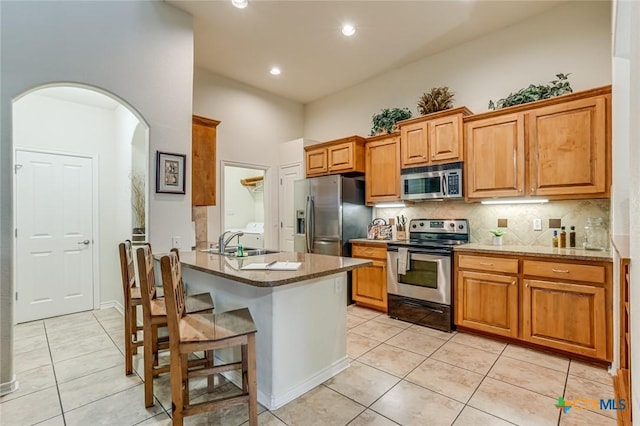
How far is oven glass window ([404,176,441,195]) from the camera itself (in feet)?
11.8

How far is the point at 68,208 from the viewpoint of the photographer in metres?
4.01

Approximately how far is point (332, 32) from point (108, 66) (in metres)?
2.40

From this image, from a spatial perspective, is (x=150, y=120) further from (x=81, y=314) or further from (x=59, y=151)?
(x=81, y=314)

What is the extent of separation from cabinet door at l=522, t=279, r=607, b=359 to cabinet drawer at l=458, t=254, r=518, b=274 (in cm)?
17

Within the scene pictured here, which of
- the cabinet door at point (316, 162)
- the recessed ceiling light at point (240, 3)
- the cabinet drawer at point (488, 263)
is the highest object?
the recessed ceiling light at point (240, 3)

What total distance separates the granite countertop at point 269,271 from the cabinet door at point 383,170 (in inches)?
76.2

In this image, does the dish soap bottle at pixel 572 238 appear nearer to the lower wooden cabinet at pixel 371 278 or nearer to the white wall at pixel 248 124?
the lower wooden cabinet at pixel 371 278

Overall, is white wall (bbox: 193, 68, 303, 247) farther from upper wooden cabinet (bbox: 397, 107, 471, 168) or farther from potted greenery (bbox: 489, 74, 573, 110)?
potted greenery (bbox: 489, 74, 573, 110)

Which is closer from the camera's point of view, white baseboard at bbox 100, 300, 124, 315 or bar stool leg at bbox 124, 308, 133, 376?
bar stool leg at bbox 124, 308, 133, 376

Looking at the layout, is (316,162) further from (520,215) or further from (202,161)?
(520,215)

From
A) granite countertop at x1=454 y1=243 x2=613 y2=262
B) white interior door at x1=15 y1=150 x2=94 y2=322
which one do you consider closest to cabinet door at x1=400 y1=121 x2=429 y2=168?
granite countertop at x1=454 y1=243 x2=613 y2=262

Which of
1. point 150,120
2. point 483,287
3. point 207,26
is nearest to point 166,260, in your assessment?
point 150,120

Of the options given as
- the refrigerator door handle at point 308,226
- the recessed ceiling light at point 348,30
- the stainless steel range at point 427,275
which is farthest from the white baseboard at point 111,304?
the recessed ceiling light at point 348,30

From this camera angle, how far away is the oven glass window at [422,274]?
3.34 meters
